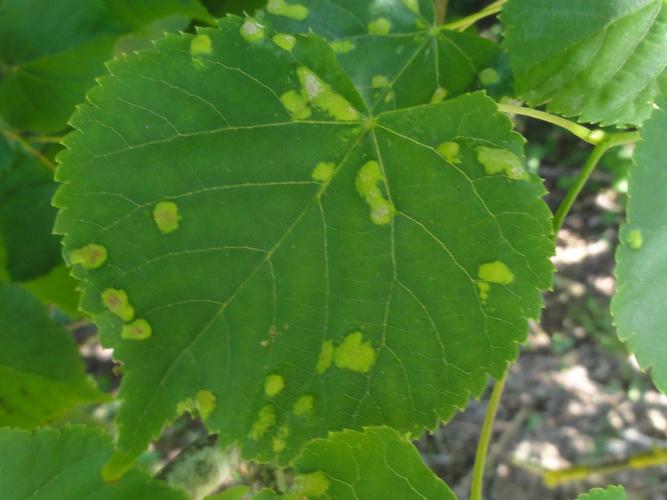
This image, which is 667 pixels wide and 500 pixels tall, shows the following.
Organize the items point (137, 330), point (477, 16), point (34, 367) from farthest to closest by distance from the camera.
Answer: point (34, 367), point (477, 16), point (137, 330)

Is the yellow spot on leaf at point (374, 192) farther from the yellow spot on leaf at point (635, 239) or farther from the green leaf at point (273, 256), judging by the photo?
the yellow spot on leaf at point (635, 239)

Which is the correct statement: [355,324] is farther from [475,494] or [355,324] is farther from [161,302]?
[475,494]

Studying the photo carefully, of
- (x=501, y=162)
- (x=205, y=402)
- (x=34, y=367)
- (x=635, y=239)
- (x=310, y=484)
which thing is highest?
(x=501, y=162)

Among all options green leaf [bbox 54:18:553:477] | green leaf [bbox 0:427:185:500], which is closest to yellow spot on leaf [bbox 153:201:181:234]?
green leaf [bbox 54:18:553:477]

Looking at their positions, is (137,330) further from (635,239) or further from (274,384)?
(635,239)

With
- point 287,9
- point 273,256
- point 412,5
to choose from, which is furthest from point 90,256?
point 412,5

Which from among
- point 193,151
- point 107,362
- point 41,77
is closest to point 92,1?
point 41,77

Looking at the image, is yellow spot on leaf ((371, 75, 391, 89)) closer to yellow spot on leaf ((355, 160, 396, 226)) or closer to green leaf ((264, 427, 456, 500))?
yellow spot on leaf ((355, 160, 396, 226))

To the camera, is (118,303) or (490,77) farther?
(490,77)
